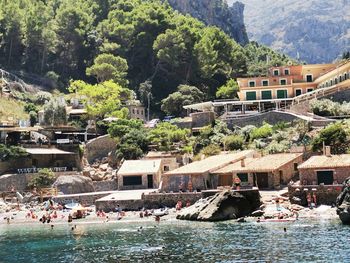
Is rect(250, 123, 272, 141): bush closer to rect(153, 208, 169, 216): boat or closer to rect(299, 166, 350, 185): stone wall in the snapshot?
rect(299, 166, 350, 185): stone wall

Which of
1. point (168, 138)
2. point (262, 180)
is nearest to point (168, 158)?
point (168, 138)

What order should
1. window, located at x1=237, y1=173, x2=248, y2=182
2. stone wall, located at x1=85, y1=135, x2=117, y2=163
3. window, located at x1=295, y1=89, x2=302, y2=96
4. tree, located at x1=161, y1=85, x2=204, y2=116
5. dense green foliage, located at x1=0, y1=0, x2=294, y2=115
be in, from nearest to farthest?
window, located at x1=237, y1=173, x2=248, y2=182 → stone wall, located at x1=85, y1=135, x2=117, y2=163 → window, located at x1=295, y1=89, x2=302, y2=96 → tree, located at x1=161, y1=85, x2=204, y2=116 → dense green foliage, located at x1=0, y1=0, x2=294, y2=115

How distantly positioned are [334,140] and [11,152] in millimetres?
31231

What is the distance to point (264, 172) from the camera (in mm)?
51938

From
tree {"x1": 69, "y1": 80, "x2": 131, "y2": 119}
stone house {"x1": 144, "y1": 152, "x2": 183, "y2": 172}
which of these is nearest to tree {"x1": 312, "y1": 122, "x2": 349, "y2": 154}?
stone house {"x1": 144, "y1": 152, "x2": 183, "y2": 172}

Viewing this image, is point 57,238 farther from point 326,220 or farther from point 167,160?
point 167,160

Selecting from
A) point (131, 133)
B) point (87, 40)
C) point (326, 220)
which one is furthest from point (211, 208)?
point (87, 40)

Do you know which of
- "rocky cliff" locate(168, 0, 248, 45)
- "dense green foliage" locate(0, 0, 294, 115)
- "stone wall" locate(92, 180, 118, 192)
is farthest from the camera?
"rocky cliff" locate(168, 0, 248, 45)

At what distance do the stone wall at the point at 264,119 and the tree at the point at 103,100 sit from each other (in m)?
16.0

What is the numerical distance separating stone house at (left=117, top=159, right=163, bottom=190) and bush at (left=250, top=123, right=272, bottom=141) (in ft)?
32.6

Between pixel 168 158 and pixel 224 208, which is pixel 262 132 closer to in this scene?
pixel 168 158

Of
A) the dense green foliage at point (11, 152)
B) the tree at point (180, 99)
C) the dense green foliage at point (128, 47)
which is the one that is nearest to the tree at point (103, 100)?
the tree at point (180, 99)

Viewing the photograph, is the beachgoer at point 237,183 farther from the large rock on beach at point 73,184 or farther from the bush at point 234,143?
the large rock on beach at point 73,184

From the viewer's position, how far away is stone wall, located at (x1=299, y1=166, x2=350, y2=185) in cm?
4688
